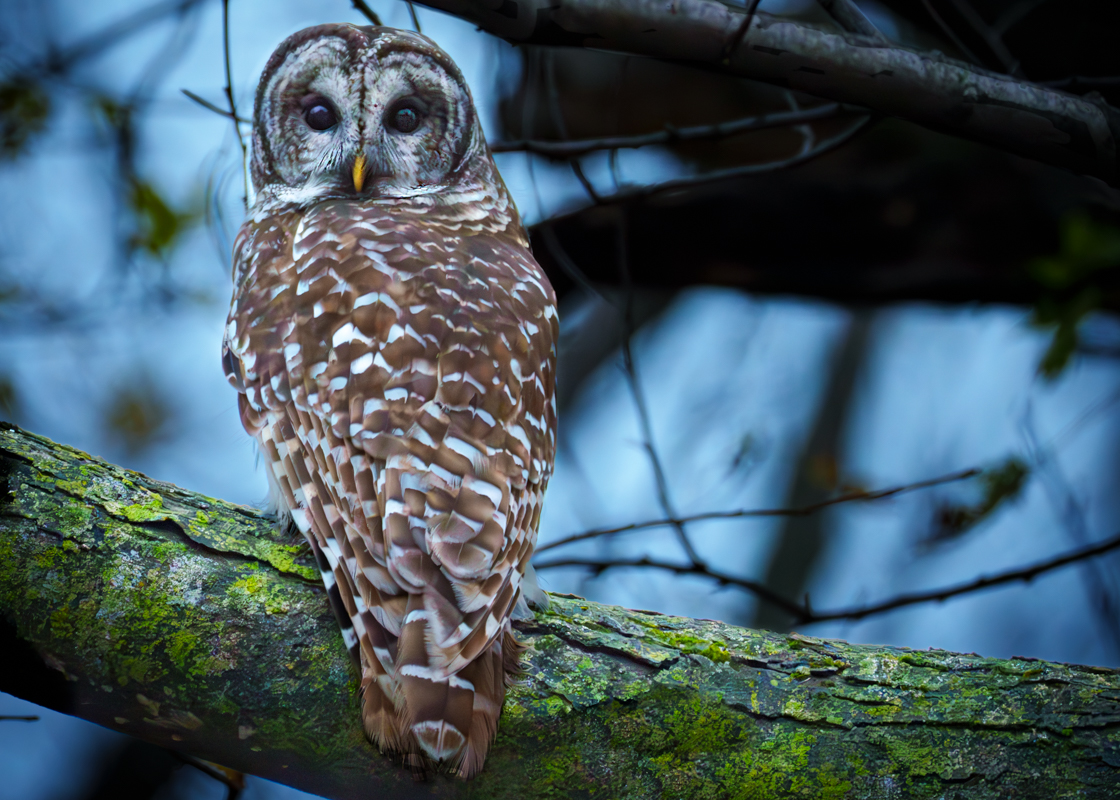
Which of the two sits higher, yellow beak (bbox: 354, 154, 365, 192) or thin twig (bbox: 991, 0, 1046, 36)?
thin twig (bbox: 991, 0, 1046, 36)

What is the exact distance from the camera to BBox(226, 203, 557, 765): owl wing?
159cm

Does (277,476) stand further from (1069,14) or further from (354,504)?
(1069,14)

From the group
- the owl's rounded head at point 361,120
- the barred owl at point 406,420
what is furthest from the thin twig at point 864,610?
the owl's rounded head at point 361,120

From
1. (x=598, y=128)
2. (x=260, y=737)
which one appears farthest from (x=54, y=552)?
(x=598, y=128)

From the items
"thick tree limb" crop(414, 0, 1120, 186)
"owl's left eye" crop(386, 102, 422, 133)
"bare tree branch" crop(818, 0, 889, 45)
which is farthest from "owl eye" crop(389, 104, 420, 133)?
"bare tree branch" crop(818, 0, 889, 45)

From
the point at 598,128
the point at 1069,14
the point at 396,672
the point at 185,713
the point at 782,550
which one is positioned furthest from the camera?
the point at 782,550

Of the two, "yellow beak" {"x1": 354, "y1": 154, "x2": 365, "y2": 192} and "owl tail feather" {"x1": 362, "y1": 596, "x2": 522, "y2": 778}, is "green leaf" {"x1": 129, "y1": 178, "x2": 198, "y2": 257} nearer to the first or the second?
"yellow beak" {"x1": 354, "y1": 154, "x2": 365, "y2": 192}

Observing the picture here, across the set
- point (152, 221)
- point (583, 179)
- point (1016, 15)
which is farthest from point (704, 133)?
point (152, 221)

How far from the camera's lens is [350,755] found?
1671 millimetres

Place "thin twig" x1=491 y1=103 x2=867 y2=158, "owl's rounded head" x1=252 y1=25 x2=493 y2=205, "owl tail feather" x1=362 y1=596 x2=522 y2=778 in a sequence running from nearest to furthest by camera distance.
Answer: "owl tail feather" x1=362 y1=596 x2=522 y2=778
"thin twig" x1=491 y1=103 x2=867 y2=158
"owl's rounded head" x1=252 y1=25 x2=493 y2=205

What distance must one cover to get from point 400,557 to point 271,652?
38 cm

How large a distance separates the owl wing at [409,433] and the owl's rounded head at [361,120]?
442mm

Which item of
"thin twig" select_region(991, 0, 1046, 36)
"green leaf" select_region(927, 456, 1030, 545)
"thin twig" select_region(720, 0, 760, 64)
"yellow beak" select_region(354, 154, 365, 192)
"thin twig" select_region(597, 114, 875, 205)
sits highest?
"thin twig" select_region(991, 0, 1046, 36)

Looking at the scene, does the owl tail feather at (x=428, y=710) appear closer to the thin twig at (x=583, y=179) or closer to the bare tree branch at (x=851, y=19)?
the thin twig at (x=583, y=179)
